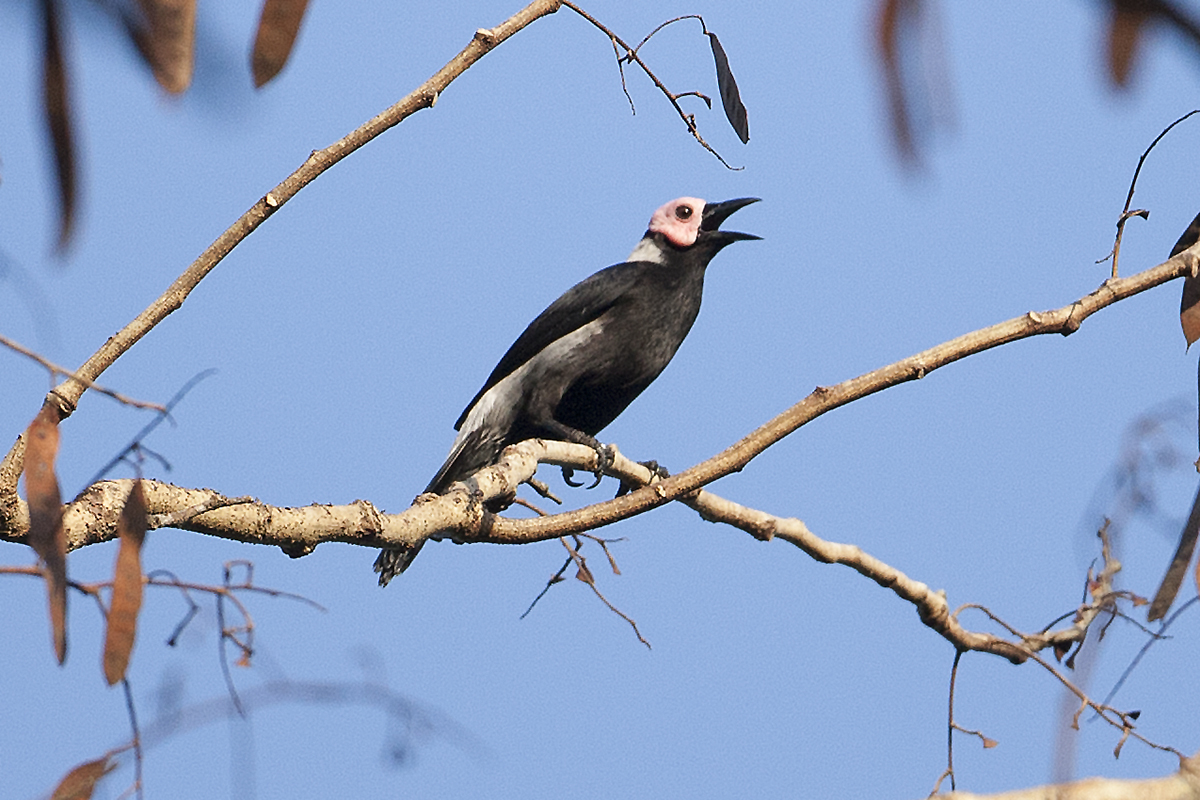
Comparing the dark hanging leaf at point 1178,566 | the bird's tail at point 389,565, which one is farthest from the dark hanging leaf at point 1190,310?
the bird's tail at point 389,565

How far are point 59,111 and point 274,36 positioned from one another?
0.14 metres

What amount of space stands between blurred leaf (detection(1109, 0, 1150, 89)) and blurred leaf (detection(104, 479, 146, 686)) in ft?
3.44

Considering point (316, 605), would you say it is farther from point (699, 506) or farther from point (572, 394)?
point (572, 394)

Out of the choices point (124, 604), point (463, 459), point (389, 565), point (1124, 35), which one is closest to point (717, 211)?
point (463, 459)

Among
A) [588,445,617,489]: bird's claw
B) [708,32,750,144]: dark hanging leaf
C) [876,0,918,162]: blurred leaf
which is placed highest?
[708,32,750,144]: dark hanging leaf

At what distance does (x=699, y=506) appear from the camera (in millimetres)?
2797

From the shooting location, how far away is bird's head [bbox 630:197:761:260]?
4766 millimetres

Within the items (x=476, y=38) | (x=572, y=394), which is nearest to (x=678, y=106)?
(x=476, y=38)

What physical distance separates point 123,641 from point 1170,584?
1.34m

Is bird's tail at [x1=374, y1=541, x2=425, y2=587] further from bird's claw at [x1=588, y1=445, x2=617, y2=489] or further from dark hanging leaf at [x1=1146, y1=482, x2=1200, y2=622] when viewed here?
dark hanging leaf at [x1=1146, y1=482, x2=1200, y2=622]

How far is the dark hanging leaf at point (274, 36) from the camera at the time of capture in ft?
2.30

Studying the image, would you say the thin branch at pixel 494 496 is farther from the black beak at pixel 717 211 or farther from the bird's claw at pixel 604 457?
the black beak at pixel 717 211

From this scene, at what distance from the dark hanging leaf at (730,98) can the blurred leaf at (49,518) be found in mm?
1434

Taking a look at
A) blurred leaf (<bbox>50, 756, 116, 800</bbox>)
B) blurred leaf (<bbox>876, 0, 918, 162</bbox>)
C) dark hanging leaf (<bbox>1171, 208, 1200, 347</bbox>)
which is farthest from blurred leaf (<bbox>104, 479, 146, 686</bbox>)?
dark hanging leaf (<bbox>1171, 208, 1200, 347</bbox>)
